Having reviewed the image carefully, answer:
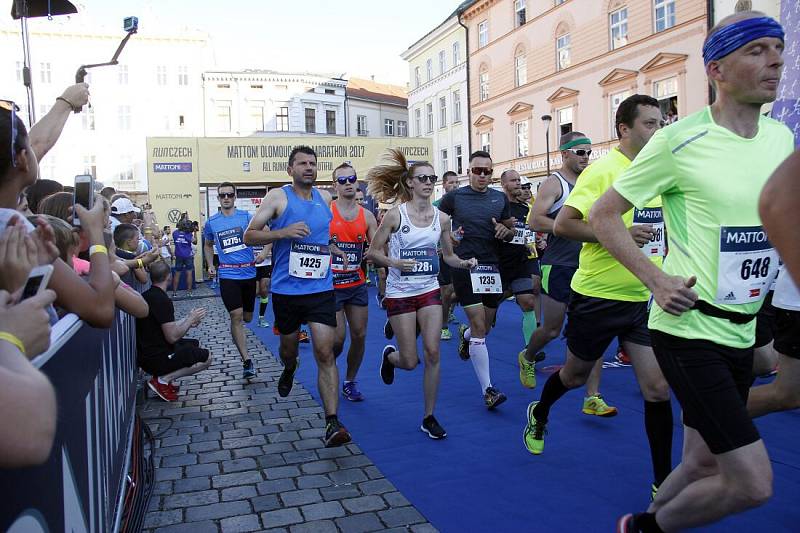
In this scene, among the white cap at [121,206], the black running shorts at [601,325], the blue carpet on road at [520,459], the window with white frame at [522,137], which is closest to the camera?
the blue carpet on road at [520,459]

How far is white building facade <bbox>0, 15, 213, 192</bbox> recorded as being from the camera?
45.7 meters

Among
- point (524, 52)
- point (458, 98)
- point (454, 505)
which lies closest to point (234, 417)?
point (454, 505)

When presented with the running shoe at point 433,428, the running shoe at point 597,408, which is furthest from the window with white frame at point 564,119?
the running shoe at point 433,428

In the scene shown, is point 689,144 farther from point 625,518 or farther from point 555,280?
point 555,280

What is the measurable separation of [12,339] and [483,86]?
39971 mm

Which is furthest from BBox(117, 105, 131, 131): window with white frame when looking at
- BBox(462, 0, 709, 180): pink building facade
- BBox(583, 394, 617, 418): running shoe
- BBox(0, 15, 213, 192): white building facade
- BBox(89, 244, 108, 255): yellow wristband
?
BBox(89, 244, 108, 255): yellow wristband

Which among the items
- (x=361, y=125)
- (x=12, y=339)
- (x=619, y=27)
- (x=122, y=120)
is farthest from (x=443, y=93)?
(x=12, y=339)

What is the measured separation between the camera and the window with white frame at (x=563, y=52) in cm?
3145

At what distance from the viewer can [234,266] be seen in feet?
25.7

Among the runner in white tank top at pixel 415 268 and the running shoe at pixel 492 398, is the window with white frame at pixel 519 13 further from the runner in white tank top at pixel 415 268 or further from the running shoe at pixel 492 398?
the running shoe at pixel 492 398

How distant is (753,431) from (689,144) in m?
1.07

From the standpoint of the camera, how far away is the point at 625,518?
2.79m

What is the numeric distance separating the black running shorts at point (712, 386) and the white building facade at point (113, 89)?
4775 centimetres

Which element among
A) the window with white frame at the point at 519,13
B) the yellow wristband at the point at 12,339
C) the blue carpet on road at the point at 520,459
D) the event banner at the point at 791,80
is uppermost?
the window with white frame at the point at 519,13
